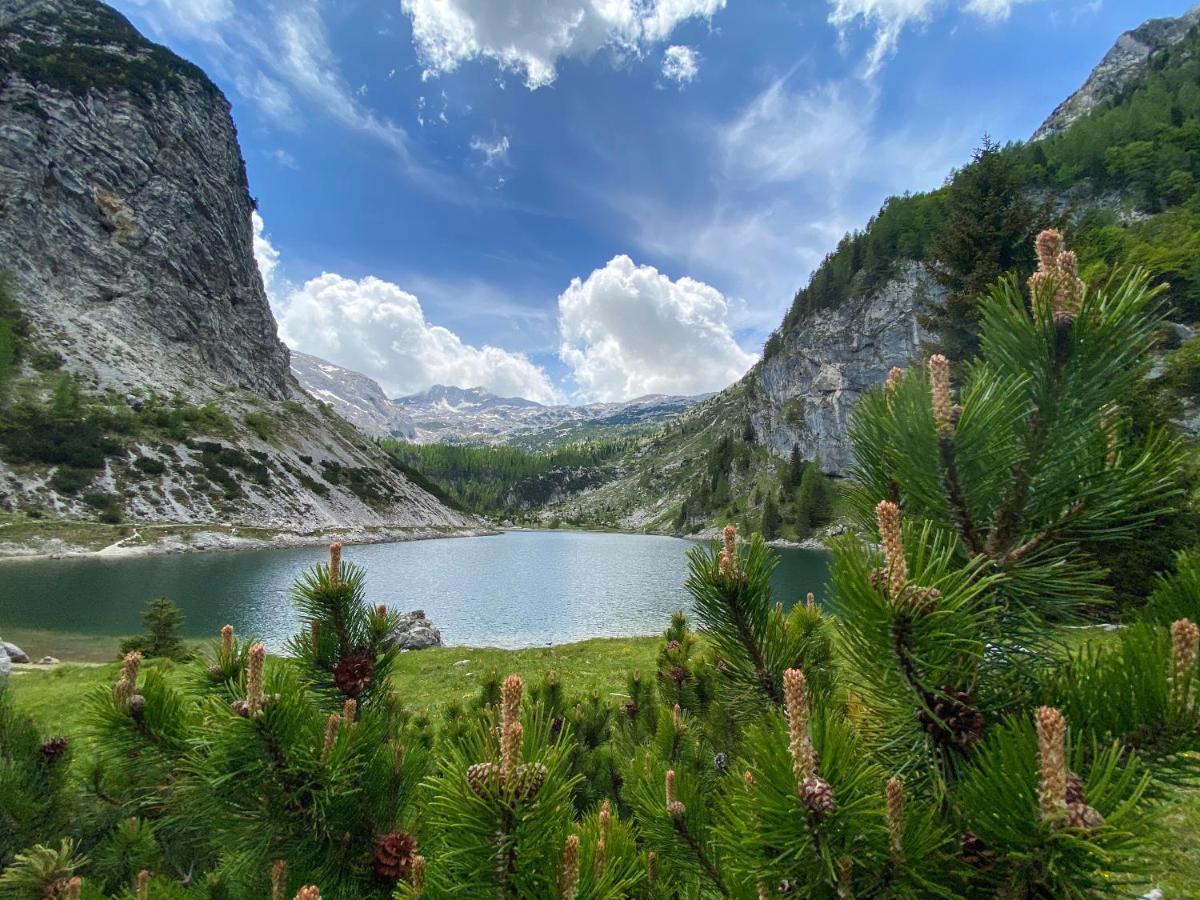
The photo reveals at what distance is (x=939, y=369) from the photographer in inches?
61.8

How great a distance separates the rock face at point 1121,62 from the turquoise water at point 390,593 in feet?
645

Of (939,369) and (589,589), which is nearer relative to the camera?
(939,369)

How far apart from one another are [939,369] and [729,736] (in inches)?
127

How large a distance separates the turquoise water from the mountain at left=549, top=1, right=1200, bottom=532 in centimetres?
3120

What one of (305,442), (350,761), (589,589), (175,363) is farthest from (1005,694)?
(175,363)

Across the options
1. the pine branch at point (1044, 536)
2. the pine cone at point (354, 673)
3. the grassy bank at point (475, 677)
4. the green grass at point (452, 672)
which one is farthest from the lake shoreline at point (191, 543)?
the pine branch at point (1044, 536)

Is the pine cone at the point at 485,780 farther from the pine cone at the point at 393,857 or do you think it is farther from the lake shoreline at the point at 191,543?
the lake shoreline at the point at 191,543

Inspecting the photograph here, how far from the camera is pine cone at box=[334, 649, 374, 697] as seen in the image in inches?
93.1

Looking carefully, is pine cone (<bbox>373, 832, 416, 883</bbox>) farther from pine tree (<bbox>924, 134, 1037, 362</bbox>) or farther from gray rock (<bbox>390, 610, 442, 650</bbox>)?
gray rock (<bbox>390, 610, 442, 650</bbox>)

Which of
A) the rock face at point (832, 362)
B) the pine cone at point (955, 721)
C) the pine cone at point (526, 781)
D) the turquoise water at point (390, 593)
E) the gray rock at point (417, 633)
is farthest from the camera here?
the rock face at point (832, 362)

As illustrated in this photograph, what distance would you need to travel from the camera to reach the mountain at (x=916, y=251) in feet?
281

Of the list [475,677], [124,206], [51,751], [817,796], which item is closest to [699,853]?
[817,796]

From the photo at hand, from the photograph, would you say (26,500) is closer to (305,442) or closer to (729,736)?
(305,442)

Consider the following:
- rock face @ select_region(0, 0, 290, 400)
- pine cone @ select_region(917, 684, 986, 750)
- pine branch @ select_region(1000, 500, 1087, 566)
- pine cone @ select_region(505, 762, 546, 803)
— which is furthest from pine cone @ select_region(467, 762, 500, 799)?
rock face @ select_region(0, 0, 290, 400)
